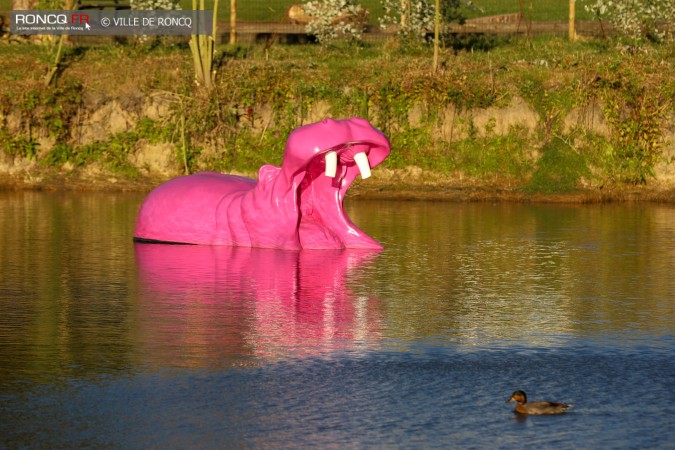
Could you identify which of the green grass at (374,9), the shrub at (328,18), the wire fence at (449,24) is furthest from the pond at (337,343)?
the green grass at (374,9)

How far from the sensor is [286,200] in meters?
17.8

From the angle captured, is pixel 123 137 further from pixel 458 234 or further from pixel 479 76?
pixel 458 234

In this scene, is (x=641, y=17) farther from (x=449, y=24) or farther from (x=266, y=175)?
(x=266, y=175)

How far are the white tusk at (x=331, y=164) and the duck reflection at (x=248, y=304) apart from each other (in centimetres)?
120

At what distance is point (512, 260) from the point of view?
18.0 metres

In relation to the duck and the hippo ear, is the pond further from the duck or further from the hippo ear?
the hippo ear

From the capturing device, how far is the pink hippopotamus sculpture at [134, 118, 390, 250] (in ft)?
56.2

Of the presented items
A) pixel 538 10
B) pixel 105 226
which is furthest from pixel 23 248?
pixel 538 10

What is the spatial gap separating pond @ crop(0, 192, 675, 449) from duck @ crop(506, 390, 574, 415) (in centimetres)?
6

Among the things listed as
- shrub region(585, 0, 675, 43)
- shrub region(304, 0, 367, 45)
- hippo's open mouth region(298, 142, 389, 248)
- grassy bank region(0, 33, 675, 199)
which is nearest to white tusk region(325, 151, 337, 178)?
hippo's open mouth region(298, 142, 389, 248)

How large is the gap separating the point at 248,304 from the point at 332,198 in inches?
174

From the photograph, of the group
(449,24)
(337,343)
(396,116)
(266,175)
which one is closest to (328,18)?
(449,24)

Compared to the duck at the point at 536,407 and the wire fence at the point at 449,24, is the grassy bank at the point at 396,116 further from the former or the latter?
the duck at the point at 536,407

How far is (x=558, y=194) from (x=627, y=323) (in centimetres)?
1352
